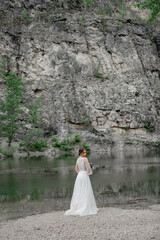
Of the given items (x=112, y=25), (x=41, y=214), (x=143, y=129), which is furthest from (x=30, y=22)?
(x=41, y=214)

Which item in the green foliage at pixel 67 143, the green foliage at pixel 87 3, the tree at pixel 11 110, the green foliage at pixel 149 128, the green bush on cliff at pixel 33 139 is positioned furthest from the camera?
the green foliage at pixel 87 3

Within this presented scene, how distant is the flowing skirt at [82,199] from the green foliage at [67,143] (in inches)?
936

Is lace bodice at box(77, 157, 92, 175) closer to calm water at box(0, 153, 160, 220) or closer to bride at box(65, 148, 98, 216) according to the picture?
bride at box(65, 148, 98, 216)

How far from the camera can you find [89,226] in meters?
6.09

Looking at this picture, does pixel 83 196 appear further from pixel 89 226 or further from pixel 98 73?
pixel 98 73

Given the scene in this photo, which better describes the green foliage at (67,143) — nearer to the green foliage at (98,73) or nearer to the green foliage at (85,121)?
the green foliage at (85,121)

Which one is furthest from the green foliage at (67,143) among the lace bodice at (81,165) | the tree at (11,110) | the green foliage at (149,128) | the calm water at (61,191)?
the lace bodice at (81,165)

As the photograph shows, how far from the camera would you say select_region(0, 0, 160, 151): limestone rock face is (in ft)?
123

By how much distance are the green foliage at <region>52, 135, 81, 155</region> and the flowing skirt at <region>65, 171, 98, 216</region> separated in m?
23.8

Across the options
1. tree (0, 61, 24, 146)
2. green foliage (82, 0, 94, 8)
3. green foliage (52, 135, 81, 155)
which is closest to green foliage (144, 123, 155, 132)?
green foliage (52, 135, 81, 155)

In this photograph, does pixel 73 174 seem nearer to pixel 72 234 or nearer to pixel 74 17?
pixel 72 234

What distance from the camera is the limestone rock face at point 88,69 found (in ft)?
123

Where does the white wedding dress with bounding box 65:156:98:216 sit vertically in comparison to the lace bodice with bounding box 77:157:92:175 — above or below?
below

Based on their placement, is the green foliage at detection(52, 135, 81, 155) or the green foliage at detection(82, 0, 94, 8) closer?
the green foliage at detection(52, 135, 81, 155)
